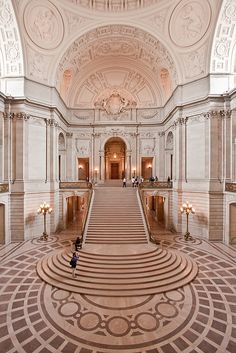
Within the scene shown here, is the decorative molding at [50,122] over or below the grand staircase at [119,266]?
over

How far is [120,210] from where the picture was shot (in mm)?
16469

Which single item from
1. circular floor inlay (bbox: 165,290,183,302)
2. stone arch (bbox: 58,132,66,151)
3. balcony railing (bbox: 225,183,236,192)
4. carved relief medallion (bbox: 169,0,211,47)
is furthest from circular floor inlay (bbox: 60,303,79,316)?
carved relief medallion (bbox: 169,0,211,47)

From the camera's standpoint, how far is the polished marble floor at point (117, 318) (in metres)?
6.18

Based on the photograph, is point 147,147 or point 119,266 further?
point 147,147

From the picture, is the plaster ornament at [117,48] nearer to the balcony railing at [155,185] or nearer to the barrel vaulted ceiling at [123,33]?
the barrel vaulted ceiling at [123,33]

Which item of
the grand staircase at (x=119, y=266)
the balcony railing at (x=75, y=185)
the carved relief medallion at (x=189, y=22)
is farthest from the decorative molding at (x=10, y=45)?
the grand staircase at (x=119, y=266)

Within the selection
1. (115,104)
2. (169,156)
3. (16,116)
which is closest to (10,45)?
(16,116)

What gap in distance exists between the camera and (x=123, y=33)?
1845cm

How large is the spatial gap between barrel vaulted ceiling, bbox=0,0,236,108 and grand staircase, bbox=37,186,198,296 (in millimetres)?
13829

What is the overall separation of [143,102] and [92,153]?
8806mm

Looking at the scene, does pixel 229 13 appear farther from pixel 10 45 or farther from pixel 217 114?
pixel 10 45

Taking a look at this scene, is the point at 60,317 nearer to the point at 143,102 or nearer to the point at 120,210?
the point at 120,210

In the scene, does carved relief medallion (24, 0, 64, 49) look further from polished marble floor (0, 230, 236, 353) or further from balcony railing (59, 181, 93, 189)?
polished marble floor (0, 230, 236, 353)

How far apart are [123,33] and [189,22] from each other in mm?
5739
